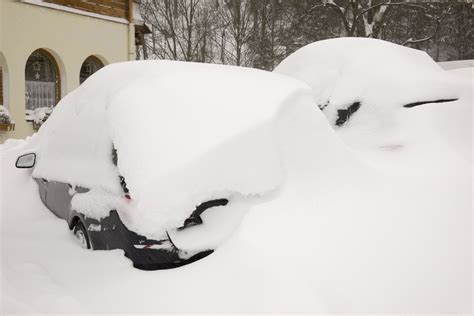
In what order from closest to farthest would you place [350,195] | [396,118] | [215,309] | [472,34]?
[215,309] → [350,195] → [396,118] → [472,34]

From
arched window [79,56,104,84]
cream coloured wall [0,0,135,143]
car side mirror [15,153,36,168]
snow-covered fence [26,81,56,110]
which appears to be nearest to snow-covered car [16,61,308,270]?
car side mirror [15,153,36,168]

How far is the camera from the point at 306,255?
2734 millimetres

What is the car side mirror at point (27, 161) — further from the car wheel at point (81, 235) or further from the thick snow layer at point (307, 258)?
the car wheel at point (81, 235)

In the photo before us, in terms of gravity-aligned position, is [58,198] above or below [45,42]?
below

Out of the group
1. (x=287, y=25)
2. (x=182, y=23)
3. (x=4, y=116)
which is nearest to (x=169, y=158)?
(x=4, y=116)

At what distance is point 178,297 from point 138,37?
57.4 feet

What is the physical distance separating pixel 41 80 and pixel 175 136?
12894 mm

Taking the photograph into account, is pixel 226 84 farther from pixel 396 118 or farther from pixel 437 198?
pixel 396 118

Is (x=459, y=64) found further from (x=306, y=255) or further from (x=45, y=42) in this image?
(x=45, y=42)

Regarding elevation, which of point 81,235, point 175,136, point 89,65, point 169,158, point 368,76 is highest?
point 89,65

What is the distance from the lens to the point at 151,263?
282 cm

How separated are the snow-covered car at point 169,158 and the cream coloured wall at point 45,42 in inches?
391

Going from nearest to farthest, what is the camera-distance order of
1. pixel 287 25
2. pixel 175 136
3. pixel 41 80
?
pixel 175 136, pixel 41 80, pixel 287 25

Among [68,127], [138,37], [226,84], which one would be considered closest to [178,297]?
[226,84]
